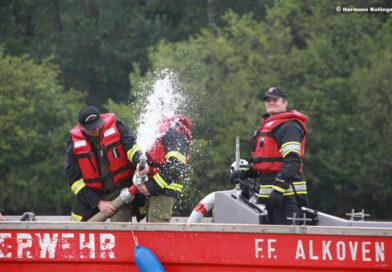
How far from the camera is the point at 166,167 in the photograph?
6.98 meters

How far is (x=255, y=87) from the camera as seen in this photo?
30578mm

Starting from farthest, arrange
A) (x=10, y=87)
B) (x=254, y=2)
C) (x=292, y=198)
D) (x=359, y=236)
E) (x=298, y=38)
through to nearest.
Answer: (x=254, y=2), (x=298, y=38), (x=10, y=87), (x=292, y=198), (x=359, y=236)

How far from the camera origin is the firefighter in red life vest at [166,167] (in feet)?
22.7

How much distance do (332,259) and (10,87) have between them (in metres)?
25.3

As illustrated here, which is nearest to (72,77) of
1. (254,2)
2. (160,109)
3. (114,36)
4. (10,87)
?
(114,36)

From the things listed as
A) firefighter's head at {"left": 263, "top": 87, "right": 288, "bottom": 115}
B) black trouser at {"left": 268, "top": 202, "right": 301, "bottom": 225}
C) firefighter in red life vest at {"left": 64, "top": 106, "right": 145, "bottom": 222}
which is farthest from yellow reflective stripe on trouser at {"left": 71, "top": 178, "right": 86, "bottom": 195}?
firefighter's head at {"left": 263, "top": 87, "right": 288, "bottom": 115}

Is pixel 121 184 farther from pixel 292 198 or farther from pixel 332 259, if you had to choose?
pixel 332 259

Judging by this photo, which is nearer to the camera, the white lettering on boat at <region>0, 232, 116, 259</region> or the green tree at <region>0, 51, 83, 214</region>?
the white lettering on boat at <region>0, 232, 116, 259</region>

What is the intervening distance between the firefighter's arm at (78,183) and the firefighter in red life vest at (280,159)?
1.64m

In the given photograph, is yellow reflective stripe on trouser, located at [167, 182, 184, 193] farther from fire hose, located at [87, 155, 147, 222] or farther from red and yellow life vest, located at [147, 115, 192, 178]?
fire hose, located at [87, 155, 147, 222]

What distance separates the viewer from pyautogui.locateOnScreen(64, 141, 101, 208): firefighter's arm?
7.13m

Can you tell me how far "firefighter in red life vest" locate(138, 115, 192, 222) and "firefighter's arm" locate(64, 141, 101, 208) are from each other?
0.55 metres

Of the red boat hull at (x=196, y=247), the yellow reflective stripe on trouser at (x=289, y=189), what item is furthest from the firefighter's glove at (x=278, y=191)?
the red boat hull at (x=196, y=247)

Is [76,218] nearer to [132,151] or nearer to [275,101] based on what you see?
[132,151]
